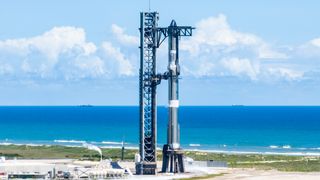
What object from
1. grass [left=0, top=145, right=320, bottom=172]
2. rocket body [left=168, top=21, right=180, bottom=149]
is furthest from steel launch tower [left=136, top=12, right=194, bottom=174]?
grass [left=0, top=145, right=320, bottom=172]

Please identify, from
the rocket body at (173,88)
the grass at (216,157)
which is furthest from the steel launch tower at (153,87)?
the grass at (216,157)

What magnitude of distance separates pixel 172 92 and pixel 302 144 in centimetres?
10952

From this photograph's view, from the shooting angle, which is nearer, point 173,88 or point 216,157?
point 173,88

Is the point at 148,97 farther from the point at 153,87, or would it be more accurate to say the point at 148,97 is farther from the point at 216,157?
the point at 216,157

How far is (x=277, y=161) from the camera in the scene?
373 feet

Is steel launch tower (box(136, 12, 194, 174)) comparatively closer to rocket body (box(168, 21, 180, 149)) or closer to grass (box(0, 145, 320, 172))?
rocket body (box(168, 21, 180, 149))

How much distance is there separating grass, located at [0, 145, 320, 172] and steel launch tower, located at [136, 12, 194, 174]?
1661 centimetres

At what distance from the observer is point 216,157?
399ft

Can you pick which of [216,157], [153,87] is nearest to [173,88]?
[153,87]

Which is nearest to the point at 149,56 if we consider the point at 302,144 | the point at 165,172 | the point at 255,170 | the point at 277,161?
the point at 165,172

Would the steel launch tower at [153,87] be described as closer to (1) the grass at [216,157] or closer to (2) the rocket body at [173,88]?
(2) the rocket body at [173,88]

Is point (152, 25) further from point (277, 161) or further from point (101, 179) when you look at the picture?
point (277, 161)

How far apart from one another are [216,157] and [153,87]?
37.1 m

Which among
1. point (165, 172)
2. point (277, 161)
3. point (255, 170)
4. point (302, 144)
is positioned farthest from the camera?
point (302, 144)
